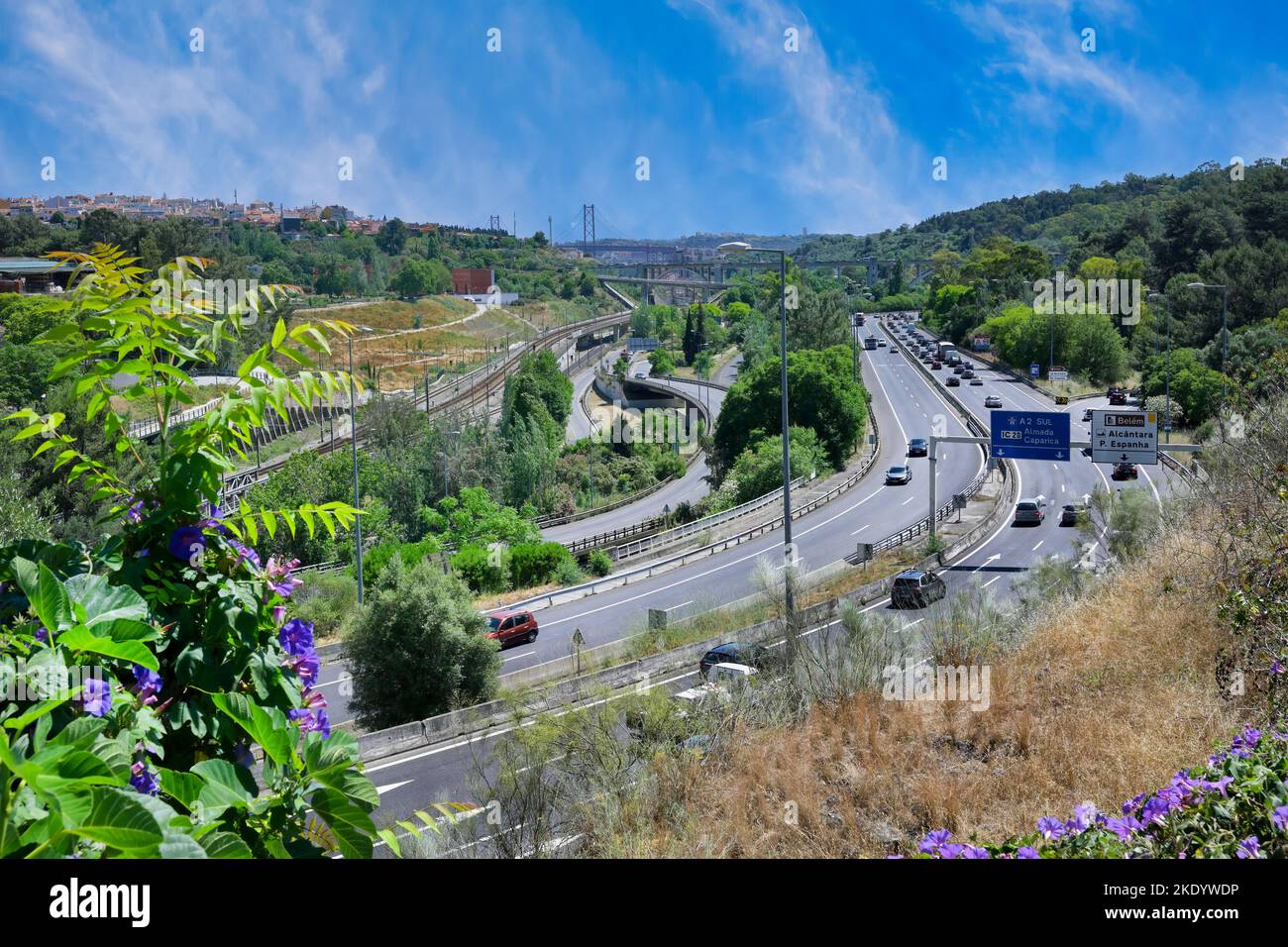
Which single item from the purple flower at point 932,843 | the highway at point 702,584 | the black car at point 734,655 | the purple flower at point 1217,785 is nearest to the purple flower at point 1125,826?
the purple flower at point 1217,785

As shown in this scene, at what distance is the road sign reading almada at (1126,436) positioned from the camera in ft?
84.7

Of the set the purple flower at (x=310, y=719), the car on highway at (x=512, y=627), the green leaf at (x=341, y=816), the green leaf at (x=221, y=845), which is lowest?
the car on highway at (x=512, y=627)

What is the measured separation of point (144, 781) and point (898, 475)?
144 ft

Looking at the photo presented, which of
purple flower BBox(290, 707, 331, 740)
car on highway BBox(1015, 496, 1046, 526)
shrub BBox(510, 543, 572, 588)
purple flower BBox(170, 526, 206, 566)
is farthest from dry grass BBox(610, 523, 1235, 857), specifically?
shrub BBox(510, 543, 572, 588)

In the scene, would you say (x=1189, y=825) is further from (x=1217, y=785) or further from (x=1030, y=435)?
(x=1030, y=435)

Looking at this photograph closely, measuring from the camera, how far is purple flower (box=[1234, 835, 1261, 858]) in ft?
11.4

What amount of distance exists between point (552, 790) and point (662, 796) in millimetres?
1200

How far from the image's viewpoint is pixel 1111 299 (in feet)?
220

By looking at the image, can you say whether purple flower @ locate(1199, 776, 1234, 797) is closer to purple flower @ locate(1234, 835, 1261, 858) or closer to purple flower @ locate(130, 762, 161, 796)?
purple flower @ locate(1234, 835, 1261, 858)

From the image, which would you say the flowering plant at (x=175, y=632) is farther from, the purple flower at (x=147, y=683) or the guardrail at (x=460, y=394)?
the guardrail at (x=460, y=394)

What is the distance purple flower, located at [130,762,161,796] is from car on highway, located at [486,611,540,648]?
21740 mm

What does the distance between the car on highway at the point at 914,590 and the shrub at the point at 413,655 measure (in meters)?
11.1
